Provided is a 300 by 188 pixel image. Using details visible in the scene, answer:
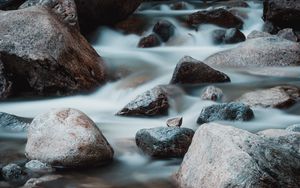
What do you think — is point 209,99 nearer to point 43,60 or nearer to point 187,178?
point 43,60

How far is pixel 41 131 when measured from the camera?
4566mm

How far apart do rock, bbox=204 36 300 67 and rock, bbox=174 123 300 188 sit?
5.33 m

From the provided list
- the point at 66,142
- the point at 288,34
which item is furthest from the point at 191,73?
the point at 288,34

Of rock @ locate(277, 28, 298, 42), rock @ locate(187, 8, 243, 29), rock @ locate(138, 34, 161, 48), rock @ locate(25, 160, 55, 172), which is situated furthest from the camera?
rock @ locate(187, 8, 243, 29)

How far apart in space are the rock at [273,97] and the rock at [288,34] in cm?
394

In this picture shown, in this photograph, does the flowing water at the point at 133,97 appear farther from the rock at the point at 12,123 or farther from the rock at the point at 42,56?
the rock at the point at 42,56

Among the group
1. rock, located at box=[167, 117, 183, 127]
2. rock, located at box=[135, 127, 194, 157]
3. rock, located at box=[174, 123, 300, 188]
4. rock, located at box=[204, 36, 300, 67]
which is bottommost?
rock, located at box=[204, 36, 300, 67]

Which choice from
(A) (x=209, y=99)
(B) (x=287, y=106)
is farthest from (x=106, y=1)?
(B) (x=287, y=106)

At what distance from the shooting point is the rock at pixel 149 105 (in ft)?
20.2

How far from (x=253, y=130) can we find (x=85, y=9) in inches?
252

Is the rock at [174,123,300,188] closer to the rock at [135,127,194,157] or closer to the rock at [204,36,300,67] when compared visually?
the rock at [135,127,194,157]

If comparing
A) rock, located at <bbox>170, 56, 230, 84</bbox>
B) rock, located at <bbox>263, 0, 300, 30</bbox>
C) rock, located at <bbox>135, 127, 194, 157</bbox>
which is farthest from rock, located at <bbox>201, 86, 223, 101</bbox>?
rock, located at <bbox>263, 0, 300, 30</bbox>

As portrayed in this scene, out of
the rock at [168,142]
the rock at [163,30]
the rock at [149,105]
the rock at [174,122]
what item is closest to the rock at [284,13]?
the rock at [163,30]

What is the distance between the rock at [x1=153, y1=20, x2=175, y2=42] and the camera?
457 inches
